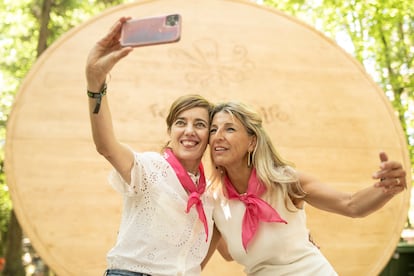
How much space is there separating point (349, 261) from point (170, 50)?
222 centimetres

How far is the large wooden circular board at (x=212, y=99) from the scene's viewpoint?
3.67 metres

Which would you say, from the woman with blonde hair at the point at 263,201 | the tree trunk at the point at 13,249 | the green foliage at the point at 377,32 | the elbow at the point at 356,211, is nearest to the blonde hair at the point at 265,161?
the woman with blonde hair at the point at 263,201

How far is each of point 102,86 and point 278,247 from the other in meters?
1.04

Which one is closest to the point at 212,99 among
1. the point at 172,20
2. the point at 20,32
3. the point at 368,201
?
the point at 368,201

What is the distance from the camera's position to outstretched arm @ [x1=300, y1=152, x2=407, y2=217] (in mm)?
1793

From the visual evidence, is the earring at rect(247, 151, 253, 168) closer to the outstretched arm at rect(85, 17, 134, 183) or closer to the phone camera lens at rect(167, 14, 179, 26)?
the outstretched arm at rect(85, 17, 134, 183)

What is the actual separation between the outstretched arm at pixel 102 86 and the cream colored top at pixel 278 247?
2.09ft

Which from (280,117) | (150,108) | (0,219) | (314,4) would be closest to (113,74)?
(150,108)

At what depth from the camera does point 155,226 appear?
1812mm

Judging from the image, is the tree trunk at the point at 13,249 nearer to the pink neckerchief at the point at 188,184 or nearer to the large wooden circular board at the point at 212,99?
the large wooden circular board at the point at 212,99

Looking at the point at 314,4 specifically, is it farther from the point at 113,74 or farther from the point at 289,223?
the point at 289,223

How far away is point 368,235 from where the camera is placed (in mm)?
4066

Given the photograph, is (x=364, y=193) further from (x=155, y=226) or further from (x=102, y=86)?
(x=102, y=86)

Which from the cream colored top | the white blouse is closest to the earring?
the cream colored top
